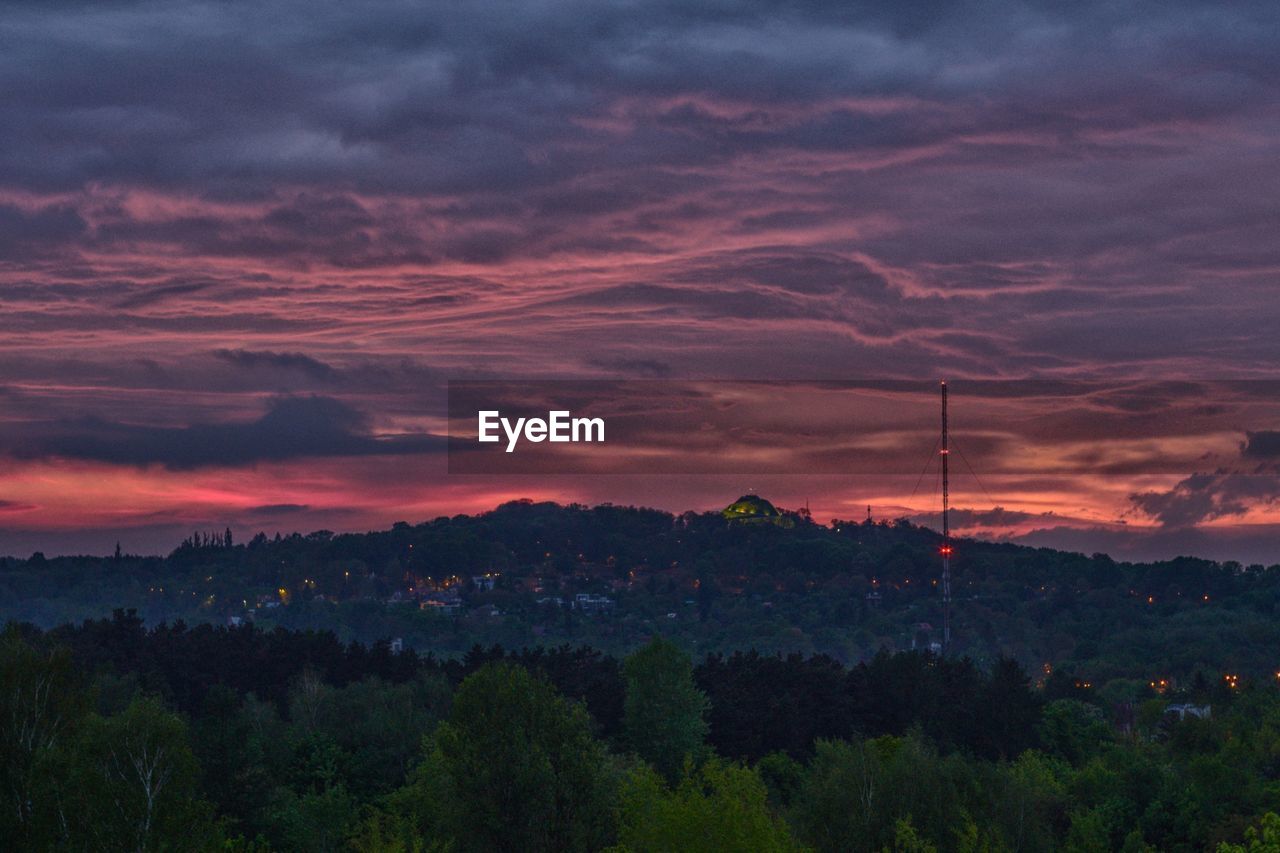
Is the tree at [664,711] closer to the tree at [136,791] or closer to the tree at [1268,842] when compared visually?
the tree at [1268,842]

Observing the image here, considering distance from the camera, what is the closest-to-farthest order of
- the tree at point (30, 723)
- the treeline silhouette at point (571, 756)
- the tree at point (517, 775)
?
the tree at point (30, 723), the treeline silhouette at point (571, 756), the tree at point (517, 775)

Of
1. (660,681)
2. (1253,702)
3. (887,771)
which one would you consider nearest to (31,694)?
(887,771)

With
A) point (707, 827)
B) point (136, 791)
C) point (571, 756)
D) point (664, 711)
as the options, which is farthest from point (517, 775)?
point (664, 711)

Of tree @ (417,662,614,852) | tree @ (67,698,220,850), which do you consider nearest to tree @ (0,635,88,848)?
tree @ (67,698,220,850)

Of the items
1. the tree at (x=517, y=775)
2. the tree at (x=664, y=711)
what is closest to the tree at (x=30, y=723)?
the tree at (x=517, y=775)

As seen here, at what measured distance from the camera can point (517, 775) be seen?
68250 mm

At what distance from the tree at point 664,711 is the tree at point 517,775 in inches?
1358

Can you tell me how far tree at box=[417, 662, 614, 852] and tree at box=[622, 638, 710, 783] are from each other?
34.5 m

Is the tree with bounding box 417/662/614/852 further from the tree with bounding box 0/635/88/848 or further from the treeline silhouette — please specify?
the tree with bounding box 0/635/88/848

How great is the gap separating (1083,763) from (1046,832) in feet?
114

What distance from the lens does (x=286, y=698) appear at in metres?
122

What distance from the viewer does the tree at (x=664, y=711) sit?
348ft

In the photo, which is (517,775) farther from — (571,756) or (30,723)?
(30,723)

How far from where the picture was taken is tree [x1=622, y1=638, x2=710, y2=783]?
106 meters
